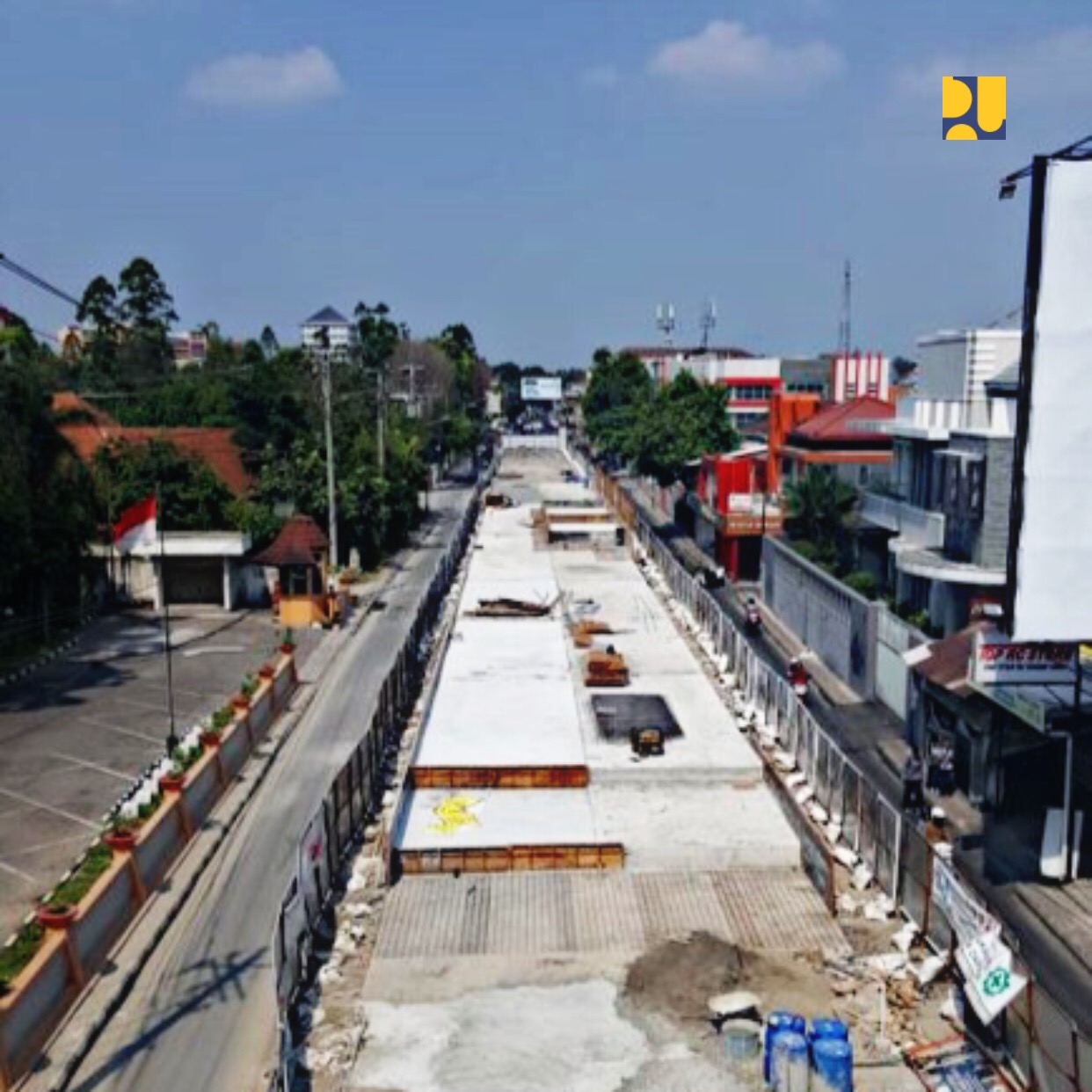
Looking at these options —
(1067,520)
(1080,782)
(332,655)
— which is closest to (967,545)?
(1080,782)

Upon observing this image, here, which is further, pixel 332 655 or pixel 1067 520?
pixel 332 655

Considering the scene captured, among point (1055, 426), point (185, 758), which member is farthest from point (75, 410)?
point (1055, 426)

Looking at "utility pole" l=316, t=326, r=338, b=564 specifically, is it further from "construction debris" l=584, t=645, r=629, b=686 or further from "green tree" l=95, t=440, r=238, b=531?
"construction debris" l=584, t=645, r=629, b=686

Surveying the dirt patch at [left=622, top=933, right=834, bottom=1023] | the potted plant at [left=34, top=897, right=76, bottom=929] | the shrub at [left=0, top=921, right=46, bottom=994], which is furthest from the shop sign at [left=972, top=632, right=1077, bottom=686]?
the shrub at [left=0, top=921, right=46, bottom=994]

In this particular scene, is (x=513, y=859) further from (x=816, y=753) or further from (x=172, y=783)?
(x=816, y=753)

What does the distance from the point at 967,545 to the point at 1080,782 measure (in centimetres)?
921

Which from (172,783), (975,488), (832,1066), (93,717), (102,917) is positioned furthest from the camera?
(93,717)

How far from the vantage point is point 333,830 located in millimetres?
20484

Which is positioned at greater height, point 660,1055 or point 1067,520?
point 1067,520

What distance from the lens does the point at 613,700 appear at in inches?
1240

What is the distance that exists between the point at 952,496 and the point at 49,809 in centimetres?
2240

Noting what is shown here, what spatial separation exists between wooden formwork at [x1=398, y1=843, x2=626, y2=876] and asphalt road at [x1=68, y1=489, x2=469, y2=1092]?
2.56 meters

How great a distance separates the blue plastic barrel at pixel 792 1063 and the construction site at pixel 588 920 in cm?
63

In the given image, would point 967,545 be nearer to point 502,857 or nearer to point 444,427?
point 502,857
